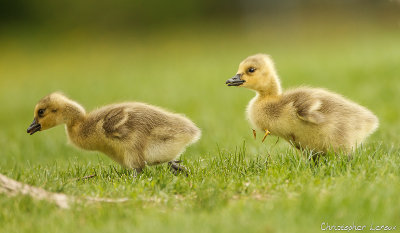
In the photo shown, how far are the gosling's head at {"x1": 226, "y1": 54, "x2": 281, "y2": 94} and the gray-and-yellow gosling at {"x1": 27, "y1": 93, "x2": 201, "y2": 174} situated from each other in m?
0.74

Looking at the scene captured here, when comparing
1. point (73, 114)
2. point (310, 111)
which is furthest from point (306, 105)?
point (73, 114)

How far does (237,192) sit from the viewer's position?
189 inches

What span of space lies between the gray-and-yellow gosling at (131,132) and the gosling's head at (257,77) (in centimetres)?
74

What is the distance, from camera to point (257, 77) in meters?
6.01

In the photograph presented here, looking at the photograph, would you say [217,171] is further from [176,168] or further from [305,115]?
[305,115]

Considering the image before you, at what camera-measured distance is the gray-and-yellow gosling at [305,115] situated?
18.3 feet

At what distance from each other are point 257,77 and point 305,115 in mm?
790

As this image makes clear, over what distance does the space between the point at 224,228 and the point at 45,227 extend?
4.43ft

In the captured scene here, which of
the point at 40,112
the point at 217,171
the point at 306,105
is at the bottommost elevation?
the point at 217,171

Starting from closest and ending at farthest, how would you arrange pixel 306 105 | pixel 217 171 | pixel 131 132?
1. pixel 217 171
2. pixel 306 105
3. pixel 131 132

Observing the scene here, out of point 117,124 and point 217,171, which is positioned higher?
point 117,124

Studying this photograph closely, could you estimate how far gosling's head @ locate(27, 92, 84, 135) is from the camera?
6.11 metres

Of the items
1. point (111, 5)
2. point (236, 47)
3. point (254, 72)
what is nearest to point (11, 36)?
point (111, 5)

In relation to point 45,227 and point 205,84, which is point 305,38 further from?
point 45,227
